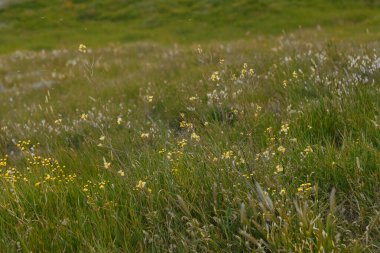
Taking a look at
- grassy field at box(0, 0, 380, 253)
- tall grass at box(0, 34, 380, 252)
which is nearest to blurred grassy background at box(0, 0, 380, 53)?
grassy field at box(0, 0, 380, 253)

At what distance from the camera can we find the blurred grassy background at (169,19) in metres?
32.1

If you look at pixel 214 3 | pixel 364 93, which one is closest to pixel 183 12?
pixel 214 3

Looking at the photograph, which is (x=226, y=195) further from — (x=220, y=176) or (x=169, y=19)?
(x=169, y=19)

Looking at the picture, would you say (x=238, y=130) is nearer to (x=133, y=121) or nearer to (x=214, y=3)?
(x=133, y=121)

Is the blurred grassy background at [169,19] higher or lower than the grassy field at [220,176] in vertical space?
lower

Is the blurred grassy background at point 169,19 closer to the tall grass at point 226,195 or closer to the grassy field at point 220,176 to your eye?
the grassy field at point 220,176

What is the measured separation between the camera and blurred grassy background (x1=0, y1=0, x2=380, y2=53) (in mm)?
32125

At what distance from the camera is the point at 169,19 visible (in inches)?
Result: 1497

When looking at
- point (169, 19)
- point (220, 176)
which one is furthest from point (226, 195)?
point (169, 19)

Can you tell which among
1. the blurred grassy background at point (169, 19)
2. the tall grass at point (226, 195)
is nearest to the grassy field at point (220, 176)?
the tall grass at point (226, 195)

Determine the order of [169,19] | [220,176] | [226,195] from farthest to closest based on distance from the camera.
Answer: [169,19], [220,176], [226,195]

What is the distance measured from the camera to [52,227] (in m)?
3.31

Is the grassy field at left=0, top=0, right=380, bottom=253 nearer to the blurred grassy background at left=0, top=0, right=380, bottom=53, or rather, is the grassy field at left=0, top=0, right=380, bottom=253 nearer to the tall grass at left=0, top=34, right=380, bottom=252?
the tall grass at left=0, top=34, right=380, bottom=252

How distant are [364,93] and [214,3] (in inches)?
1417
